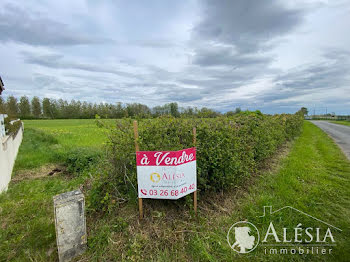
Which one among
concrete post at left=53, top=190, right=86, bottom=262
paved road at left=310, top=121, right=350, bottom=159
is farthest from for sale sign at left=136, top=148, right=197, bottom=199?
paved road at left=310, top=121, right=350, bottom=159

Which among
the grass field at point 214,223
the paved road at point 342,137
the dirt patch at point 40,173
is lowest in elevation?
the grass field at point 214,223

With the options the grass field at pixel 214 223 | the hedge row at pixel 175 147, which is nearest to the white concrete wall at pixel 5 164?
the hedge row at pixel 175 147

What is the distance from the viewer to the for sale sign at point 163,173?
2.55 meters

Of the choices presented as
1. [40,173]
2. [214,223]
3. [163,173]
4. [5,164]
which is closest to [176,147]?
[163,173]

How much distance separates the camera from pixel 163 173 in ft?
8.48

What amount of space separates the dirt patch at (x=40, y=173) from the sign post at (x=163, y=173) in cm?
466

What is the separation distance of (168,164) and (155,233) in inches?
41.3

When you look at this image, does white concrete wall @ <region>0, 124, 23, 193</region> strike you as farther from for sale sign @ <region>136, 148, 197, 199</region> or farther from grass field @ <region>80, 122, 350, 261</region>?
for sale sign @ <region>136, 148, 197, 199</region>

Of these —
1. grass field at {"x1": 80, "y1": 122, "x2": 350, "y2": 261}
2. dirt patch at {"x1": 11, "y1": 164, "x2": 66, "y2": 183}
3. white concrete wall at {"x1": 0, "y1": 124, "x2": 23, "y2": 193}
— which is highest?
white concrete wall at {"x1": 0, "y1": 124, "x2": 23, "y2": 193}

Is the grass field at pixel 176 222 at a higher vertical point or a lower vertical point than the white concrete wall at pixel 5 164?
lower

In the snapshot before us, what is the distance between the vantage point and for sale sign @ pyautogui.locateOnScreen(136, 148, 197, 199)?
8.37 feet

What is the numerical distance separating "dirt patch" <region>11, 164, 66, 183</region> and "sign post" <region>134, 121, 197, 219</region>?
4658 mm

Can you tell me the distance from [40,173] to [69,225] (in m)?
4.72

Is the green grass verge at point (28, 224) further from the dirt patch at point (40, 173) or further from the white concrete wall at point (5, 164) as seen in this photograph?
the dirt patch at point (40, 173)
